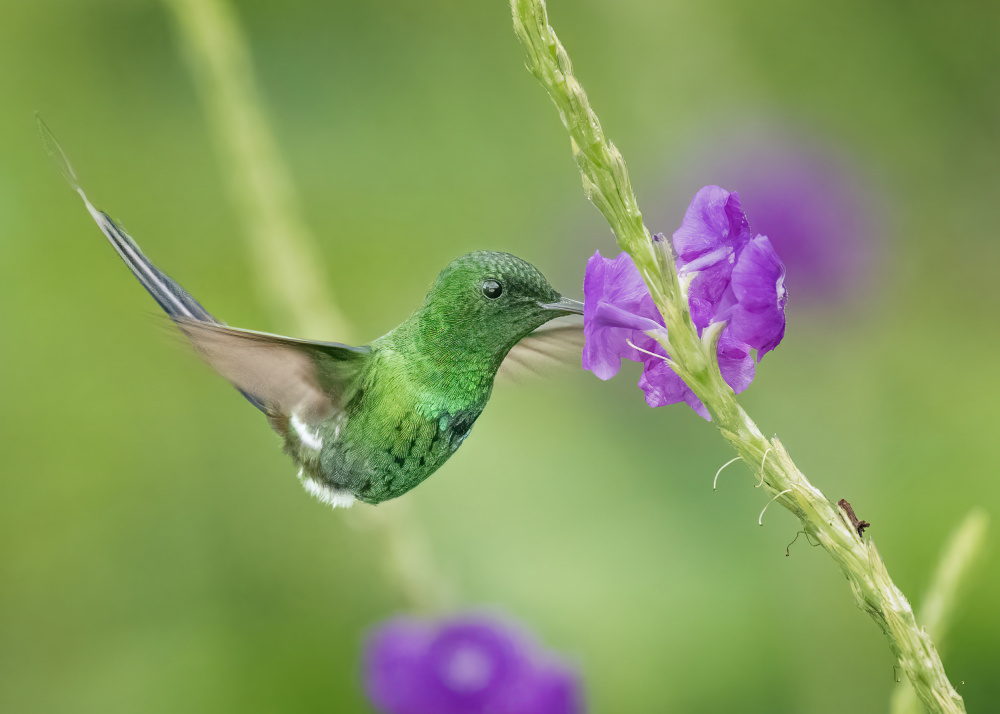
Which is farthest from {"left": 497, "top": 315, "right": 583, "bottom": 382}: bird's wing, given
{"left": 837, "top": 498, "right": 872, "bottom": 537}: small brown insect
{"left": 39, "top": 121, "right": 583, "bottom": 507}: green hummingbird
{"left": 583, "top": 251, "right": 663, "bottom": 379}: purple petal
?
{"left": 837, "top": 498, "right": 872, "bottom": 537}: small brown insect

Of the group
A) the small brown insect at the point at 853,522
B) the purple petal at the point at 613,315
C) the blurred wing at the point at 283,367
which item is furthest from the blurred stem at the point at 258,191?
the small brown insect at the point at 853,522

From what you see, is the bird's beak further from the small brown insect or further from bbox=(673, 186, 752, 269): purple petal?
the small brown insect

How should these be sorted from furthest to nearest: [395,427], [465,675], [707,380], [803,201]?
1. [803,201]
2. [465,675]
3. [395,427]
4. [707,380]

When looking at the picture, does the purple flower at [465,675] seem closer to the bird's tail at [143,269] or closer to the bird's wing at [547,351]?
the bird's wing at [547,351]

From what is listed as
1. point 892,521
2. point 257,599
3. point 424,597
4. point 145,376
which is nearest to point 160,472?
point 145,376

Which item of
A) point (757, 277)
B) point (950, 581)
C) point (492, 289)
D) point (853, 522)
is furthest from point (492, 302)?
point (950, 581)

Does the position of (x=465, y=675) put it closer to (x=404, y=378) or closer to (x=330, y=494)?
(x=330, y=494)
